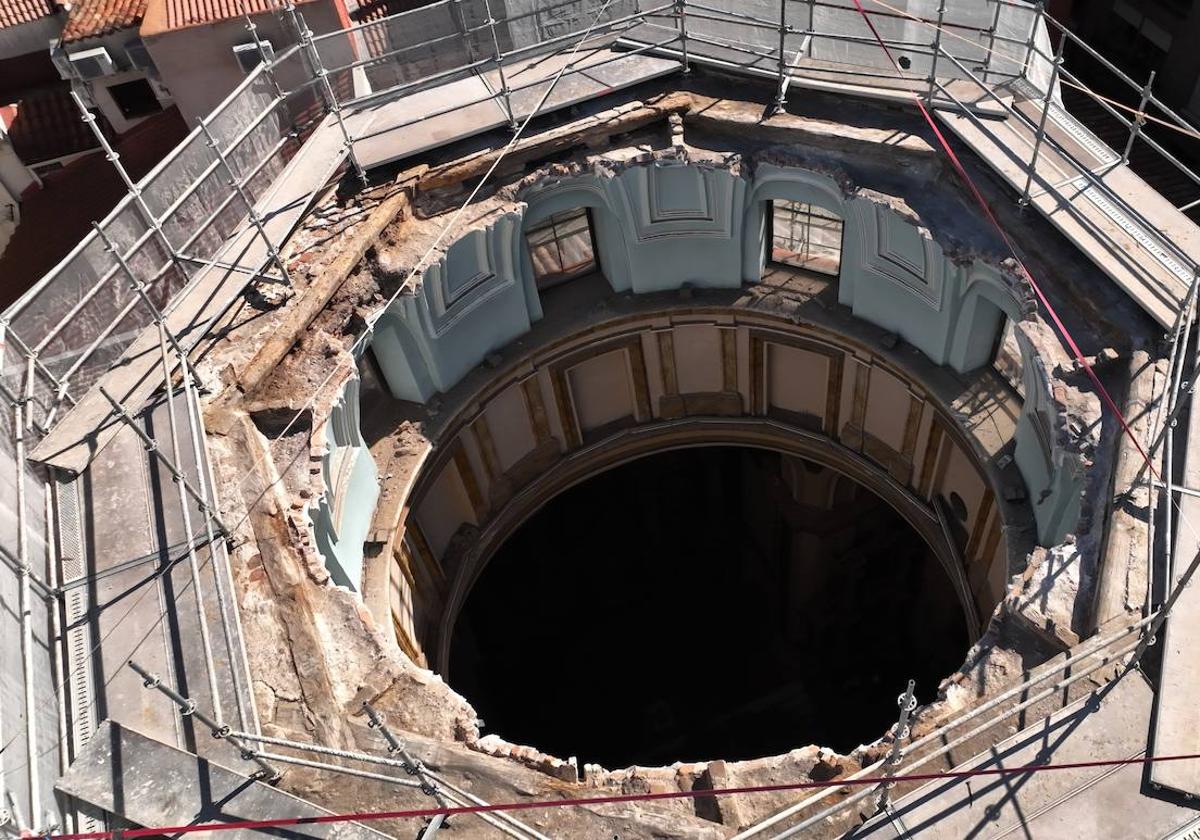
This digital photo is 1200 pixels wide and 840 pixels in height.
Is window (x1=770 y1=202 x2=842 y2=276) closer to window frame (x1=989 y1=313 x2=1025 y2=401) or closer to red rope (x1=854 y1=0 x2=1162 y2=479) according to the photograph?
window frame (x1=989 y1=313 x2=1025 y2=401)

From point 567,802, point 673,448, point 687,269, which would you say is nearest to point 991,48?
point 687,269

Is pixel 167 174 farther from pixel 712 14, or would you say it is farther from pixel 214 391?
pixel 712 14

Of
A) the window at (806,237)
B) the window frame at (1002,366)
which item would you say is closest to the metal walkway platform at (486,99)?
the window at (806,237)

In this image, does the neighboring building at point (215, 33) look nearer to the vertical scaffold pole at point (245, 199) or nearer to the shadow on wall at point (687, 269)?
the vertical scaffold pole at point (245, 199)

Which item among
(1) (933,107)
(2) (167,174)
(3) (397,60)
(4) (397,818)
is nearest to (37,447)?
(2) (167,174)

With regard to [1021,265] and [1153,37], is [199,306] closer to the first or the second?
[1021,265]

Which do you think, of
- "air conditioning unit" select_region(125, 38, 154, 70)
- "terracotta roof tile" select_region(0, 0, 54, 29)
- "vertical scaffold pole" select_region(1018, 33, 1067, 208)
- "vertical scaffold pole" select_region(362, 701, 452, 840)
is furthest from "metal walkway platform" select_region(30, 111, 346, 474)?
"terracotta roof tile" select_region(0, 0, 54, 29)
